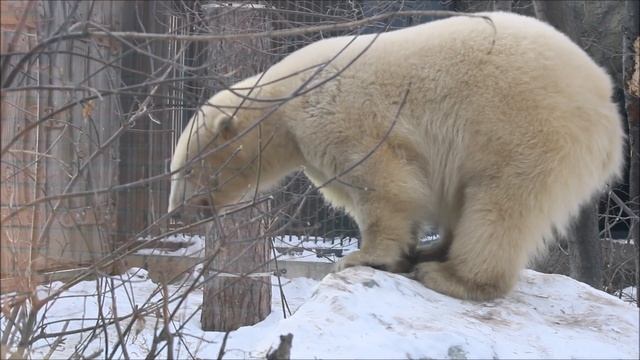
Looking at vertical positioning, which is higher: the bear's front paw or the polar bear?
the polar bear

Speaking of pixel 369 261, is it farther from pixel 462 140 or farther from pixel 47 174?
pixel 47 174

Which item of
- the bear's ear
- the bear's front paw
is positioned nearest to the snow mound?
the bear's front paw

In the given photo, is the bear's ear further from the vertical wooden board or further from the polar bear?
the vertical wooden board

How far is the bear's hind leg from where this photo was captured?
4098 millimetres

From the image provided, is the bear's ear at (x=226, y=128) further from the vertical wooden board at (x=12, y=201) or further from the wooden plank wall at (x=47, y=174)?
the vertical wooden board at (x=12, y=201)

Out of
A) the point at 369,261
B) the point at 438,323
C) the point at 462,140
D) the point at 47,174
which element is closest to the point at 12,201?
the point at 47,174

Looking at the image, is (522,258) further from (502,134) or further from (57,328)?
(57,328)

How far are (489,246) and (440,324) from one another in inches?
30.4

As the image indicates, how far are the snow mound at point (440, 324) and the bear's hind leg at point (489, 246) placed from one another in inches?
3.5

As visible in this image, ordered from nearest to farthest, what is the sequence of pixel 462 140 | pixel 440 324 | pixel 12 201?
pixel 440 324 → pixel 12 201 → pixel 462 140

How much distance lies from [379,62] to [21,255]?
2.24 metres

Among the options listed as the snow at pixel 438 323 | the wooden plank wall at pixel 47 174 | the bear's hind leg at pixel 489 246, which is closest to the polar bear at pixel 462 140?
the bear's hind leg at pixel 489 246

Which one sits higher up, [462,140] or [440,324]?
[462,140]

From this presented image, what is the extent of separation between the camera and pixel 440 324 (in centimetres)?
351
